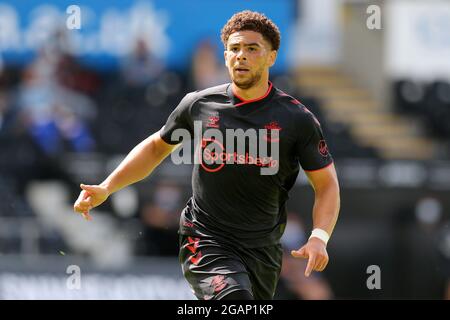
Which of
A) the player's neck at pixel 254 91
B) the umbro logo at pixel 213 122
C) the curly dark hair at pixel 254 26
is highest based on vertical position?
the curly dark hair at pixel 254 26

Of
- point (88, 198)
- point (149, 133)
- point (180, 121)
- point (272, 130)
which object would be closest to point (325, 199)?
point (272, 130)

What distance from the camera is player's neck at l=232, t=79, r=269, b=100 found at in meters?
6.38

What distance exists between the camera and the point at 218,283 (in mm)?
6180

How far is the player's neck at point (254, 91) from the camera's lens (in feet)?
20.9

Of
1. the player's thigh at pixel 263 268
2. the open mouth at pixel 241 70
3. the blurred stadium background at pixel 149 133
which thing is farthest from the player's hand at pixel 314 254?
the blurred stadium background at pixel 149 133

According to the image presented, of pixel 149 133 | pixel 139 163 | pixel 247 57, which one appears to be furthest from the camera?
pixel 149 133

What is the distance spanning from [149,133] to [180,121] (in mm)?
6946

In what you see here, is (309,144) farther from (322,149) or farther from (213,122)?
(213,122)

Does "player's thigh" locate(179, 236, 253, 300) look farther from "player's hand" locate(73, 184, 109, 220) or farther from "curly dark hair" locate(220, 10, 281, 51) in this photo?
"curly dark hair" locate(220, 10, 281, 51)

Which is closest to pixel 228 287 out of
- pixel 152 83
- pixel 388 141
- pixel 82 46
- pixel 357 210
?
pixel 357 210

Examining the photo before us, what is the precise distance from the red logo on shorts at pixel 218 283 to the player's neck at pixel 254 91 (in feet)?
3.64

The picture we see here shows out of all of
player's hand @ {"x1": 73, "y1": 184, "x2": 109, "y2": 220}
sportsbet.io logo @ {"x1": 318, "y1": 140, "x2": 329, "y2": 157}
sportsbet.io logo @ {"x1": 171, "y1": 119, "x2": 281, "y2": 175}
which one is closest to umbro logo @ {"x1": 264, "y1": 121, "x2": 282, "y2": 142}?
sportsbet.io logo @ {"x1": 171, "y1": 119, "x2": 281, "y2": 175}

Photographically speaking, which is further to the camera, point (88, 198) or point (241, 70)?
point (88, 198)

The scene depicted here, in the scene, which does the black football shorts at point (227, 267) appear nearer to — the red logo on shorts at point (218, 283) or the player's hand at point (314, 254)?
the red logo on shorts at point (218, 283)
